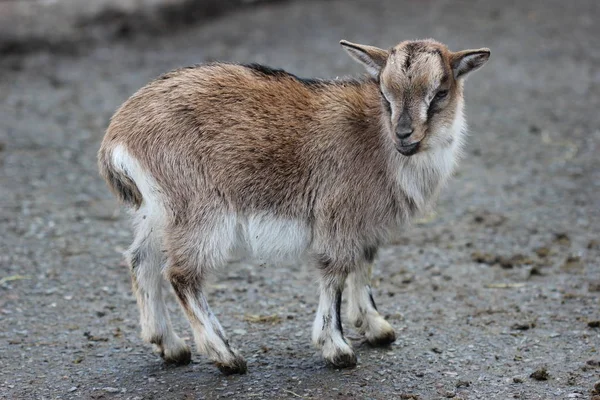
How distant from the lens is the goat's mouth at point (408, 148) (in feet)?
16.9

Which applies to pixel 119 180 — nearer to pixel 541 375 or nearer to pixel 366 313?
pixel 366 313

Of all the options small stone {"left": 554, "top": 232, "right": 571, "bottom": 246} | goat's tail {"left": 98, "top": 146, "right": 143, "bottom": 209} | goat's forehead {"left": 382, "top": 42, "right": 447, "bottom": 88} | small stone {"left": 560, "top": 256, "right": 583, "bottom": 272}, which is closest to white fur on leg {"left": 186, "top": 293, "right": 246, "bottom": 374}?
goat's tail {"left": 98, "top": 146, "right": 143, "bottom": 209}

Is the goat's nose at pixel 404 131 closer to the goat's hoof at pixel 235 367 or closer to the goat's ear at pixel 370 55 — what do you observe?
the goat's ear at pixel 370 55

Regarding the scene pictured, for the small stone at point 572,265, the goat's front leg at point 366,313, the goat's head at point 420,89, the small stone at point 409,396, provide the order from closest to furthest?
the small stone at point 409,396 < the goat's head at point 420,89 < the goat's front leg at point 366,313 < the small stone at point 572,265

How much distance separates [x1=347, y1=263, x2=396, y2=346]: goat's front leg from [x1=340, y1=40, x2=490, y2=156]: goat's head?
96 centimetres

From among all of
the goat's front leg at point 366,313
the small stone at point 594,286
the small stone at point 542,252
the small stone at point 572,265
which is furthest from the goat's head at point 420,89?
the small stone at point 542,252

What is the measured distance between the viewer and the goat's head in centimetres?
512

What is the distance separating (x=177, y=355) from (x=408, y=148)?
1902mm

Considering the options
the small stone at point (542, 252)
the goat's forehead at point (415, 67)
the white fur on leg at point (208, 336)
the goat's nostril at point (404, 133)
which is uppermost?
the goat's forehead at point (415, 67)

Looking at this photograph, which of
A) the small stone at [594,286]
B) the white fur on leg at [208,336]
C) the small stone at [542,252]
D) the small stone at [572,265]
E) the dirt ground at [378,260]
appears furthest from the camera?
the small stone at [542,252]

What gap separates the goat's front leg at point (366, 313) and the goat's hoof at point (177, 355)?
1.09m

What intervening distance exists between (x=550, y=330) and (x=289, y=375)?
1855mm

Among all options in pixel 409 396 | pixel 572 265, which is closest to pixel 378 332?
pixel 409 396

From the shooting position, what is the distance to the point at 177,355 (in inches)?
218
